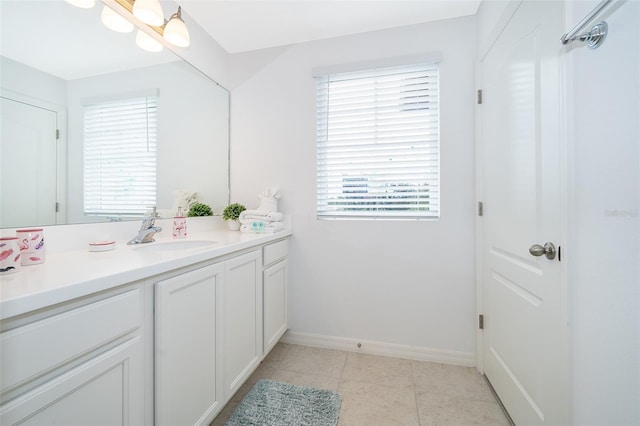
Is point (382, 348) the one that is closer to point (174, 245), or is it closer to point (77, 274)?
point (174, 245)

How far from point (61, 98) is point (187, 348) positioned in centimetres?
118

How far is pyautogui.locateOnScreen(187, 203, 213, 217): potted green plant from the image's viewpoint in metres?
1.89

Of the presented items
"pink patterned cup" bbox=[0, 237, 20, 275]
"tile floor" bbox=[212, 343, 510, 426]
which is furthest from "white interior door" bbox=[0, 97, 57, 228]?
"tile floor" bbox=[212, 343, 510, 426]

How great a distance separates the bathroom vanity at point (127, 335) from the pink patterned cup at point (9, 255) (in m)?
0.04

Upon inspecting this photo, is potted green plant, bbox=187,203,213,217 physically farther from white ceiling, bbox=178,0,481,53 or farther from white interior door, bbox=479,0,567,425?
white interior door, bbox=479,0,567,425

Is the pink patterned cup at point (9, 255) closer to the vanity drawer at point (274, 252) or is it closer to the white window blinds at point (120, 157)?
the white window blinds at point (120, 157)

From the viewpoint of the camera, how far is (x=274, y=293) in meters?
1.84

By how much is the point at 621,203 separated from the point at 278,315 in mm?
→ 1831

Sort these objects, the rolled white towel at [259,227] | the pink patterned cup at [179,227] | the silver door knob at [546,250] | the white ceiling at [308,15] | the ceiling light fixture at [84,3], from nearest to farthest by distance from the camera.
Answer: the silver door knob at [546,250], the ceiling light fixture at [84,3], the pink patterned cup at [179,227], the white ceiling at [308,15], the rolled white towel at [259,227]

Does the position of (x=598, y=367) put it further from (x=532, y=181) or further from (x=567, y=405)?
(x=532, y=181)

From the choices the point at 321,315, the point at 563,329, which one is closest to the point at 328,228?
the point at 321,315

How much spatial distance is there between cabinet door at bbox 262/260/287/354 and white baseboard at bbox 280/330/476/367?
0.63 feet

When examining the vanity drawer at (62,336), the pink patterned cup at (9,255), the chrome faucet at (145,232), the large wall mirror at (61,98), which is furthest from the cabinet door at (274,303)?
the pink patterned cup at (9,255)

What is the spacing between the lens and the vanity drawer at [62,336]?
54 cm
